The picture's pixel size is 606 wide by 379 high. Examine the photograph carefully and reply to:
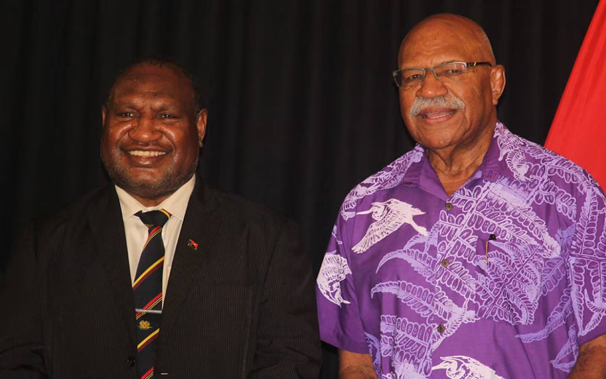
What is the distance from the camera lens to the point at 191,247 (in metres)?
2.38

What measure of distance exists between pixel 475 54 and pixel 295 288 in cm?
116

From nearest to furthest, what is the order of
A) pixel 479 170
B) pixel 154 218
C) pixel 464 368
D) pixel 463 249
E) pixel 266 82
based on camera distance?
pixel 464 368 → pixel 463 249 → pixel 479 170 → pixel 154 218 → pixel 266 82

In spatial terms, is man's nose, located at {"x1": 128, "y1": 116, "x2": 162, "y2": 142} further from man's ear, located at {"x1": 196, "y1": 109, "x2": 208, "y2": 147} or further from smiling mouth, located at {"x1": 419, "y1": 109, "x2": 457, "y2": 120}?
smiling mouth, located at {"x1": 419, "y1": 109, "x2": 457, "y2": 120}

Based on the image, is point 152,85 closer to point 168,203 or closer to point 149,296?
point 168,203

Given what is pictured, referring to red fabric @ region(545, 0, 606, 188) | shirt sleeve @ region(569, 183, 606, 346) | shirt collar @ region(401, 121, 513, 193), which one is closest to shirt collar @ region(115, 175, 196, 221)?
shirt collar @ region(401, 121, 513, 193)

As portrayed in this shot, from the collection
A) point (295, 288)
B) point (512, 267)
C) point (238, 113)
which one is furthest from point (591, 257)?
point (238, 113)

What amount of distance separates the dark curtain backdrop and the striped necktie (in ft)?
3.22

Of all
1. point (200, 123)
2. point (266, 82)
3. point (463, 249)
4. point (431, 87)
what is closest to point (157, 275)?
point (200, 123)

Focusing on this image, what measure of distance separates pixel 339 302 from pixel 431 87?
3.08ft

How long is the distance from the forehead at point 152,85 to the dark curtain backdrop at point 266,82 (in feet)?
2.46

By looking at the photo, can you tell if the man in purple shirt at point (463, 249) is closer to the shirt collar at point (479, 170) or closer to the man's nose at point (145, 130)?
the shirt collar at point (479, 170)

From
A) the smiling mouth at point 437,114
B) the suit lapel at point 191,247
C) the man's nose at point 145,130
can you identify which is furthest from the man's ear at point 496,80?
the man's nose at point 145,130

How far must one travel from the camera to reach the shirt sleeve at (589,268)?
208 centimetres

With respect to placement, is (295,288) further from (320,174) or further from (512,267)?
(320,174)
